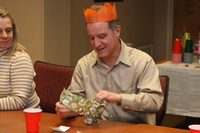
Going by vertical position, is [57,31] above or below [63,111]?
above

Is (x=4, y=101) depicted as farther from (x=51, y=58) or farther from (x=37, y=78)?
(x=51, y=58)

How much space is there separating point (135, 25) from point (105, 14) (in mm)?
3932

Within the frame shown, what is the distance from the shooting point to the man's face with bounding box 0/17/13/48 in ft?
8.16

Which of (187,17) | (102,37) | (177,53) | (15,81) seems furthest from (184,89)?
(187,17)

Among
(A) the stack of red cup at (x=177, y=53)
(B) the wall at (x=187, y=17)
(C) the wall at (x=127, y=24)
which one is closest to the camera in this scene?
(A) the stack of red cup at (x=177, y=53)

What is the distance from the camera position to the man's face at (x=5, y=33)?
2.49 metres

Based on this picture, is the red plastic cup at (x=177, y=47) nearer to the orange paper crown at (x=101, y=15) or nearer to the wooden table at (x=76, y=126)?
the orange paper crown at (x=101, y=15)

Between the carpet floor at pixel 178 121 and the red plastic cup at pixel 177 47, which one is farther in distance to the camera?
the carpet floor at pixel 178 121

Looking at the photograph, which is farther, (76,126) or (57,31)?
(57,31)

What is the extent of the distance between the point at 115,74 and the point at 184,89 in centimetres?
152

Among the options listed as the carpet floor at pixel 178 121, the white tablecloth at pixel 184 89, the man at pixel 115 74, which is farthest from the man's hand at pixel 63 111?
the carpet floor at pixel 178 121

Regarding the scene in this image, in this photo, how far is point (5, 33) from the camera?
8.20ft

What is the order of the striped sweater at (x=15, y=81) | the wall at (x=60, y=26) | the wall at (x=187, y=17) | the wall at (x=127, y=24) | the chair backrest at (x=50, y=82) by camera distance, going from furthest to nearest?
the wall at (x=187, y=17), the wall at (x=127, y=24), the wall at (x=60, y=26), the chair backrest at (x=50, y=82), the striped sweater at (x=15, y=81)

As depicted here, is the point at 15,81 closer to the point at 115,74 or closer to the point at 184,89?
the point at 115,74
